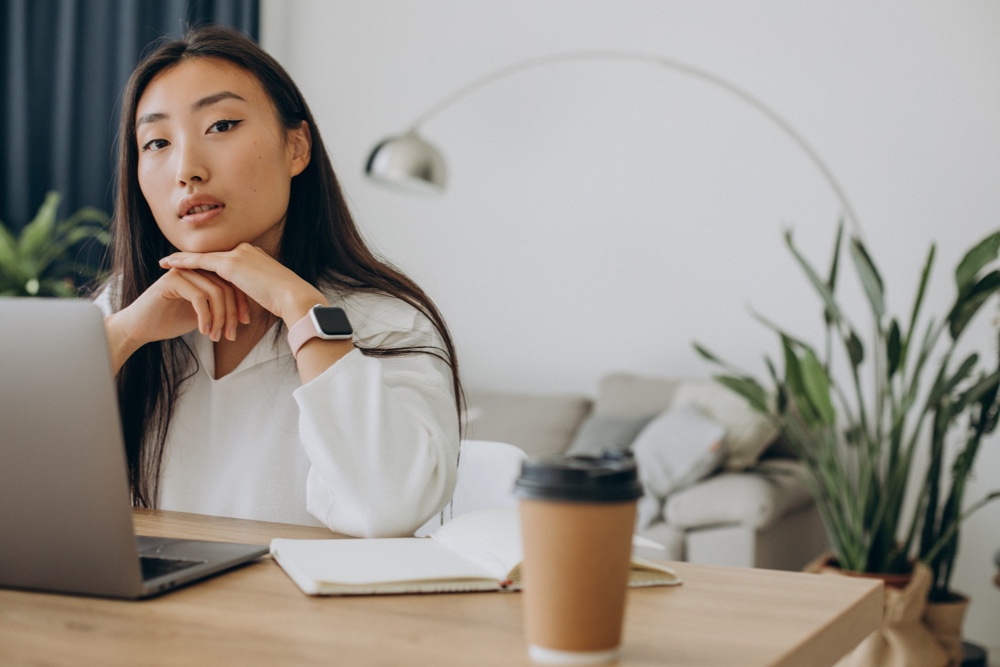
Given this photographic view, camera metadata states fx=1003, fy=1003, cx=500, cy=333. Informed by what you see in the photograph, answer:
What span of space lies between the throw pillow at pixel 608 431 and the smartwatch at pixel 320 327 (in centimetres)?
230

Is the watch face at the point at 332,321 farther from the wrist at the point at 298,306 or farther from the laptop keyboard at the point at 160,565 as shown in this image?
the laptop keyboard at the point at 160,565

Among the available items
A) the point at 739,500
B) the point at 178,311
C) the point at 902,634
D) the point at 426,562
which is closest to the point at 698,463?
the point at 739,500

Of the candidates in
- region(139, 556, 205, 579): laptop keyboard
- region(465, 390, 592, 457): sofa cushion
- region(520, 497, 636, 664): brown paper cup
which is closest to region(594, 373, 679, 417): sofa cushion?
region(465, 390, 592, 457): sofa cushion

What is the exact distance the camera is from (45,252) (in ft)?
11.1

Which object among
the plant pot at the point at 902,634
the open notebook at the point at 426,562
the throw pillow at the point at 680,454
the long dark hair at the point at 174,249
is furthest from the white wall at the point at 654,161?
the open notebook at the point at 426,562

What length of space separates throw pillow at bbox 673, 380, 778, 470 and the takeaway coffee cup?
8.79 feet

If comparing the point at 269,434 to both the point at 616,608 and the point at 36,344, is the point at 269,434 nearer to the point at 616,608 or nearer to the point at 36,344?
the point at 36,344

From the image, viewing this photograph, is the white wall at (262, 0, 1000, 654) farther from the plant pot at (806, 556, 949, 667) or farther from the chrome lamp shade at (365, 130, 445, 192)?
the plant pot at (806, 556, 949, 667)

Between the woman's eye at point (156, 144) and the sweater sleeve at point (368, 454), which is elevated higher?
the woman's eye at point (156, 144)

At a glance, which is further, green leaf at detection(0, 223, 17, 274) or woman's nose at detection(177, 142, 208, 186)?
green leaf at detection(0, 223, 17, 274)

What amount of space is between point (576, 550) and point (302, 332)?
604mm

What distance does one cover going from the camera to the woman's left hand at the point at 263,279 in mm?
1132

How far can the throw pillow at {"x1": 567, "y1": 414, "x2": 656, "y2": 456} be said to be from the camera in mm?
3379

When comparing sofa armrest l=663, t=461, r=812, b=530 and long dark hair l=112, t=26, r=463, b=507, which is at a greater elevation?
long dark hair l=112, t=26, r=463, b=507
